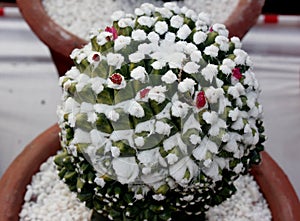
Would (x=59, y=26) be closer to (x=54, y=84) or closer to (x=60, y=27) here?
(x=60, y=27)

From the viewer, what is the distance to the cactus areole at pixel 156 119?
85 cm

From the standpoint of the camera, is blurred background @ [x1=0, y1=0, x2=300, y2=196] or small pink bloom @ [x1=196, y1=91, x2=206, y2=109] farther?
blurred background @ [x1=0, y1=0, x2=300, y2=196]

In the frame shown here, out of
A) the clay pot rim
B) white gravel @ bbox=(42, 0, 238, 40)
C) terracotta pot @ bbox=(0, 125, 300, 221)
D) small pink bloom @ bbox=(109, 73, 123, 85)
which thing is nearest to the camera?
small pink bloom @ bbox=(109, 73, 123, 85)

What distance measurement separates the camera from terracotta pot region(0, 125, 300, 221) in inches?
44.9

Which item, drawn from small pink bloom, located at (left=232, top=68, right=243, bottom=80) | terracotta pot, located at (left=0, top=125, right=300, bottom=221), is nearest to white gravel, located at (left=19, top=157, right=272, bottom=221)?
terracotta pot, located at (left=0, top=125, right=300, bottom=221)

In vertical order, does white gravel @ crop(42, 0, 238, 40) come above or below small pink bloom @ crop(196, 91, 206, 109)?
below

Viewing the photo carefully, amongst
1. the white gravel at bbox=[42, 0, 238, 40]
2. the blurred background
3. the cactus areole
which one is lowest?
the blurred background

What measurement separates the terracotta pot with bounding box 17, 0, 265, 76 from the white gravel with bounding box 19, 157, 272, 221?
11.6 inches

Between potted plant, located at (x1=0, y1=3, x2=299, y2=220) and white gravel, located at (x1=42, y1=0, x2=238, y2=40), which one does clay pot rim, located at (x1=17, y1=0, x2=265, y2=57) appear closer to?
white gravel, located at (x1=42, y1=0, x2=238, y2=40)

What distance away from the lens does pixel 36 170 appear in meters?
1.23

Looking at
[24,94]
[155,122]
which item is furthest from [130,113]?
[24,94]

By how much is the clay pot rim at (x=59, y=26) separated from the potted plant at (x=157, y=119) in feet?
1.46

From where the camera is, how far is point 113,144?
2.82ft

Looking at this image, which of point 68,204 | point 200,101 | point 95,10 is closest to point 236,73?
point 200,101
